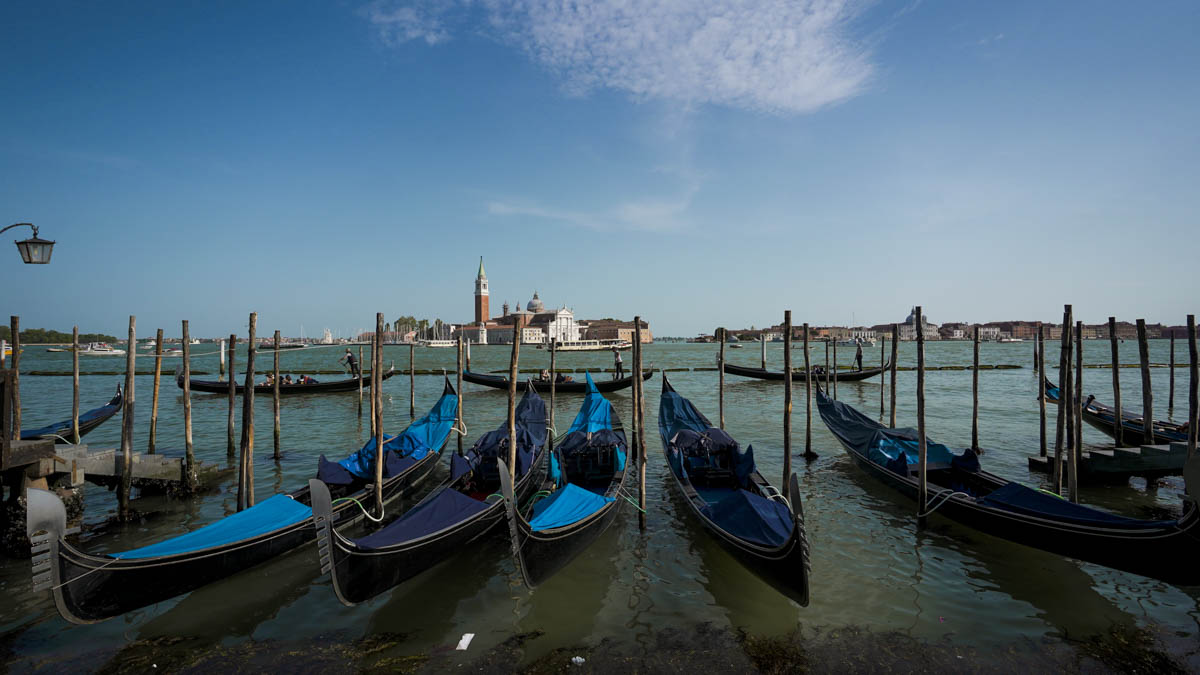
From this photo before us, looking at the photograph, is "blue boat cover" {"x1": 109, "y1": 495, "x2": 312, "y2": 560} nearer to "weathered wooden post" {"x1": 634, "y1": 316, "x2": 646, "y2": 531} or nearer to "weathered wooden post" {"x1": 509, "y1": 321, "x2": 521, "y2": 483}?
"weathered wooden post" {"x1": 509, "y1": 321, "x2": 521, "y2": 483}

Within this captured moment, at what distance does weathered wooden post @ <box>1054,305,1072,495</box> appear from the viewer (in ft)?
18.9

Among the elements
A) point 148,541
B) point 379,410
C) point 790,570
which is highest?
point 379,410

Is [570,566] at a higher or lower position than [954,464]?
lower

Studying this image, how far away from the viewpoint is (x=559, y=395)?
20.1 metres

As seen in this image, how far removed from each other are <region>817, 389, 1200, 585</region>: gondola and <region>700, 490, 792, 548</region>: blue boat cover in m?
1.86

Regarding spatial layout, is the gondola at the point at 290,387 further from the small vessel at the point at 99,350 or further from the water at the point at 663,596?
the water at the point at 663,596

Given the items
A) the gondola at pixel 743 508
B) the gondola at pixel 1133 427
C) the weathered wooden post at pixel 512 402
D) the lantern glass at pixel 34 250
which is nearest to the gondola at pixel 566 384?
the gondola at pixel 743 508

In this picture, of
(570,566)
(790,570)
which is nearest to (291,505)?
(570,566)

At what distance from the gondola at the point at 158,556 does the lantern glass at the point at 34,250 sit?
228 centimetres

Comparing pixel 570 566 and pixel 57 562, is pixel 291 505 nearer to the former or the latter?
pixel 57 562

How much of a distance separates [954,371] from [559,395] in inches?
895

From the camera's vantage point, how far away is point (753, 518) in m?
4.47

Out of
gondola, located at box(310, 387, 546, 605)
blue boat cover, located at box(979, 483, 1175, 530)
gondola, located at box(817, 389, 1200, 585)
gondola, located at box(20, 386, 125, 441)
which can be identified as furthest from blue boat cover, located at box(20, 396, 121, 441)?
blue boat cover, located at box(979, 483, 1175, 530)

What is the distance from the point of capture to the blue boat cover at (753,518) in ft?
13.5
